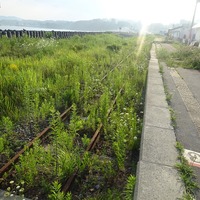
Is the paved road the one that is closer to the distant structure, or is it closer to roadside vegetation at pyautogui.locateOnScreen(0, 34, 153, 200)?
roadside vegetation at pyautogui.locateOnScreen(0, 34, 153, 200)

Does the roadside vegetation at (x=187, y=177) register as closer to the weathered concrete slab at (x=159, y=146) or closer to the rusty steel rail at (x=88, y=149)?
the weathered concrete slab at (x=159, y=146)

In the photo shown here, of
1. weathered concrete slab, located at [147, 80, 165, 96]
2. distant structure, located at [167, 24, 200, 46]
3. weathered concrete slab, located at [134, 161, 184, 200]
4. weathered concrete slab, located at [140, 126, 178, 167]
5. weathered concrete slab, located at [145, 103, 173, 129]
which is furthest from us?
distant structure, located at [167, 24, 200, 46]

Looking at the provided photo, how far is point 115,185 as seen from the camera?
3219 millimetres

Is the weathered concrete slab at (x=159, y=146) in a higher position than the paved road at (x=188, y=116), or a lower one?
higher

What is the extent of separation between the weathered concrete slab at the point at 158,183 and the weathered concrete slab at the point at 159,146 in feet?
0.56

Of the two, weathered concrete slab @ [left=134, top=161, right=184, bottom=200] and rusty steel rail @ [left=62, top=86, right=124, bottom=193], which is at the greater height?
weathered concrete slab @ [left=134, top=161, right=184, bottom=200]

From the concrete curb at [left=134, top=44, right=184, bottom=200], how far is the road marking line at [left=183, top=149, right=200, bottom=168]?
206mm

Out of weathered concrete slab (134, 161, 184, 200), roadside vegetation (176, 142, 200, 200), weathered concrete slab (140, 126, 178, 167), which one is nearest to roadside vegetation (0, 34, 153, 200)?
weathered concrete slab (134, 161, 184, 200)

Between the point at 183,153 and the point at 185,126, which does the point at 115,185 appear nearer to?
the point at 183,153

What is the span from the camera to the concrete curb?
270 centimetres

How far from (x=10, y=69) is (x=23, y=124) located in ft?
13.1

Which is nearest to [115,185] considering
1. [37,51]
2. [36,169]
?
[36,169]

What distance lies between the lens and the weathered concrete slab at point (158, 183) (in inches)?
104

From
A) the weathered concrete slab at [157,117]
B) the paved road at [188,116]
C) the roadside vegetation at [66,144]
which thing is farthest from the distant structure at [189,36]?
the roadside vegetation at [66,144]
